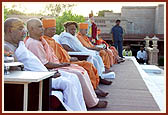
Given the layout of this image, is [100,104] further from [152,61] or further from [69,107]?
[152,61]

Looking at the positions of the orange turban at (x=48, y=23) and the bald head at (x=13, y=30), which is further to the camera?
the orange turban at (x=48, y=23)

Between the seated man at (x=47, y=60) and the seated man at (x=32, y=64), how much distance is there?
0.20 m

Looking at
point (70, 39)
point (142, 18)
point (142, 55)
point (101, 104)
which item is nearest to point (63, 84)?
point (101, 104)

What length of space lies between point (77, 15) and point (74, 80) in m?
15.9

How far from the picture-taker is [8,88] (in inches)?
88.4

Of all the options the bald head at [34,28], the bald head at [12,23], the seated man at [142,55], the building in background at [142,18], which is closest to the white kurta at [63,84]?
the bald head at [12,23]

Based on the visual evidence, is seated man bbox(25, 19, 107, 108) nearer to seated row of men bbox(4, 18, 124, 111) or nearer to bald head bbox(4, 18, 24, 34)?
seated row of men bbox(4, 18, 124, 111)

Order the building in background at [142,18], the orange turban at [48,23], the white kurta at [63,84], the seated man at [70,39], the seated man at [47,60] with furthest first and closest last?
the building in background at [142,18], the seated man at [70,39], the orange turban at [48,23], the seated man at [47,60], the white kurta at [63,84]

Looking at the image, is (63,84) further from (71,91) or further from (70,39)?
(70,39)

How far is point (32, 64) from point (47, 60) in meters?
0.56

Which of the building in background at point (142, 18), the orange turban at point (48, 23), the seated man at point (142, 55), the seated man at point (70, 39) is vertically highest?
the building in background at point (142, 18)

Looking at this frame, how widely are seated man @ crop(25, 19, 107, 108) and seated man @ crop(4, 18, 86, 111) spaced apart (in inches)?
8.0

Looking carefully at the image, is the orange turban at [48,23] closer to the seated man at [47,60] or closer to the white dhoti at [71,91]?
the seated man at [47,60]

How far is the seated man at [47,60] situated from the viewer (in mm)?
3073
